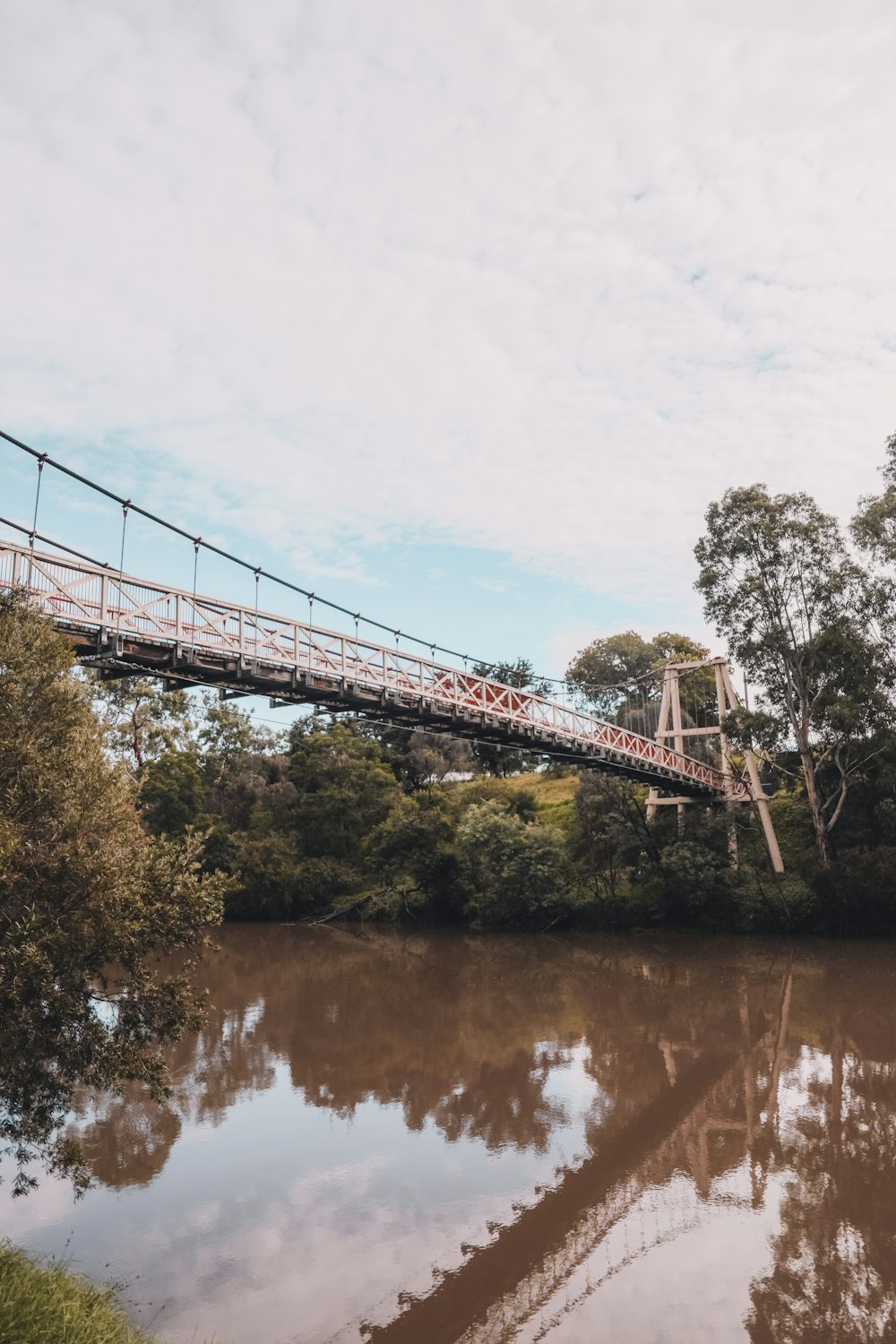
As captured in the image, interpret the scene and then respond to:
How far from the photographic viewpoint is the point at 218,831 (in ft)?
123

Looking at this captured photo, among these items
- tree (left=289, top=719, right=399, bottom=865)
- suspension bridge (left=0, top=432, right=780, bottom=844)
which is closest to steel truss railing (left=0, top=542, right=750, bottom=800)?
suspension bridge (left=0, top=432, right=780, bottom=844)

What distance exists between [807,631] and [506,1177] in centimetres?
2130

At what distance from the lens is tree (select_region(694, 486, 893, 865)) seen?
87.2 feet

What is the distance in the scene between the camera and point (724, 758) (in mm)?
30578

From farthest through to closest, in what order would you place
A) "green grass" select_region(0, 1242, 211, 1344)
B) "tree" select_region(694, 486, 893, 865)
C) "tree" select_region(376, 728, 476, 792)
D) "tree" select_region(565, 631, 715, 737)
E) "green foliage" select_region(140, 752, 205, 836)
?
"tree" select_region(565, 631, 715, 737) → "tree" select_region(376, 728, 476, 792) → "green foliage" select_region(140, 752, 205, 836) → "tree" select_region(694, 486, 893, 865) → "green grass" select_region(0, 1242, 211, 1344)

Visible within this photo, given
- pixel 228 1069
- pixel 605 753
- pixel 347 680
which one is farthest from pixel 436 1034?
pixel 605 753

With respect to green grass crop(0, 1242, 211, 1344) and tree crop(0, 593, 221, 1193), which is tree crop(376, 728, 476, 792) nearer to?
tree crop(0, 593, 221, 1193)

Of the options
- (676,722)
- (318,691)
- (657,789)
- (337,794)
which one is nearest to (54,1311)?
(318,691)

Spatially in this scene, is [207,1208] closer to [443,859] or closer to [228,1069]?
[228,1069]

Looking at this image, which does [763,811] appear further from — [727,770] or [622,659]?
[622,659]

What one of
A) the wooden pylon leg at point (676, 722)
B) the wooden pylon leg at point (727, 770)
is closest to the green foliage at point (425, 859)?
→ the wooden pylon leg at point (676, 722)

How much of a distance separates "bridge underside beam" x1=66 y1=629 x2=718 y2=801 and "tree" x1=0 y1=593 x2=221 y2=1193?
121 cm

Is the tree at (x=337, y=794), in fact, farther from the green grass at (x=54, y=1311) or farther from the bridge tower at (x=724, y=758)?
the green grass at (x=54, y=1311)

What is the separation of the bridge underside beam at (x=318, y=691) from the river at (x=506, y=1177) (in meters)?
6.08
